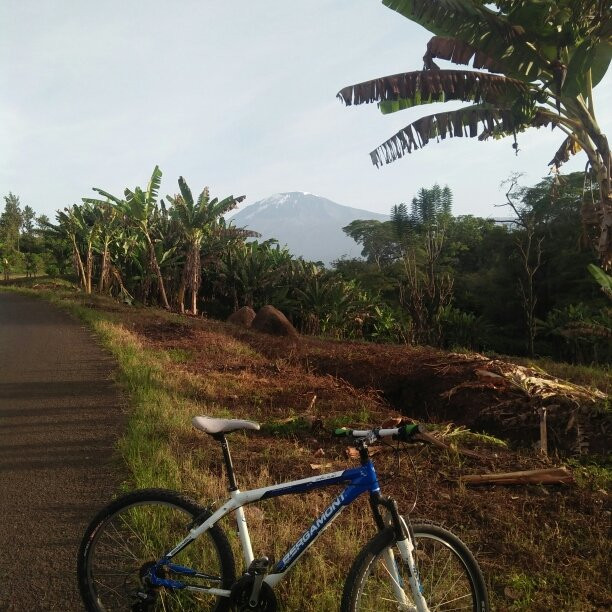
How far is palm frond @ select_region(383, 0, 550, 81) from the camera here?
23.2ft

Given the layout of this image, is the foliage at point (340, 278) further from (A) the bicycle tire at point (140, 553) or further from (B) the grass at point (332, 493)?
(A) the bicycle tire at point (140, 553)

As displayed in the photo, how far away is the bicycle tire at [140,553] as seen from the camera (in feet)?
8.37

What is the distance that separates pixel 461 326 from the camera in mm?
17719

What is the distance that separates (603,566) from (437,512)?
1.05 m

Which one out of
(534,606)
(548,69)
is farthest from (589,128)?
(534,606)

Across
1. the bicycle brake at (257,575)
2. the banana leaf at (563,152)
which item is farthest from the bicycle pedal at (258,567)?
the banana leaf at (563,152)

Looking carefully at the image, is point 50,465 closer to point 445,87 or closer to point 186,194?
point 445,87

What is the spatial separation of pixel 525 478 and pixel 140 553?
9.91 feet

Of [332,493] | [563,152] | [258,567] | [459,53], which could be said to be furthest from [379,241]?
[258,567]

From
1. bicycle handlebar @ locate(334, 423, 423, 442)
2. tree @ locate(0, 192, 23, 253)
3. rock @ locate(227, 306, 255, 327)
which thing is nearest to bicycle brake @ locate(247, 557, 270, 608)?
bicycle handlebar @ locate(334, 423, 423, 442)

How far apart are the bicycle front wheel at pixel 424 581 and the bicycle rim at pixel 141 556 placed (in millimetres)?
708

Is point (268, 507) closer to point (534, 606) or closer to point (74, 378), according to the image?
point (534, 606)

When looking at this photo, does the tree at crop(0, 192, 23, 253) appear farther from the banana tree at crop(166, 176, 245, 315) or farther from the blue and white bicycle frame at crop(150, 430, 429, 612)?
the blue and white bicycle frame at crop(150, 430, 429, 612)

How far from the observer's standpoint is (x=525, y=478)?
4301 mm
